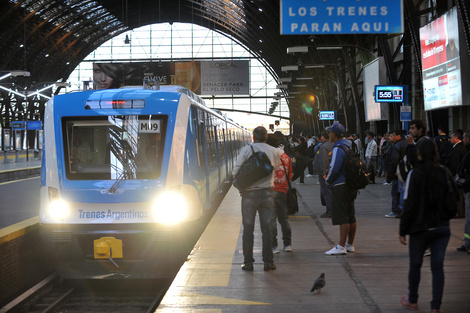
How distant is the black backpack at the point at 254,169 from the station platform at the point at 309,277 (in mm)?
967

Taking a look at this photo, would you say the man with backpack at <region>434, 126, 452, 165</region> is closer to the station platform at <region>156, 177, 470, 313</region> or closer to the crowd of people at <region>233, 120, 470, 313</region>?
the crowd of people at <region>233, 120, 470, 313</region>

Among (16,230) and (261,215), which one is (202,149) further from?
(261,215)

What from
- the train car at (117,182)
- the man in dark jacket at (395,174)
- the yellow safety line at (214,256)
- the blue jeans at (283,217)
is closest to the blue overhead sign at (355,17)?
the man in dark jacket at (395,174)

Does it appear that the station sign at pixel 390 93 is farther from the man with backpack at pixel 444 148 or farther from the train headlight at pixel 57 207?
the train headlight at pixel 57 207

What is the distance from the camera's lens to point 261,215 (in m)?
6.80

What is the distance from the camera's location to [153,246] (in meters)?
7.66

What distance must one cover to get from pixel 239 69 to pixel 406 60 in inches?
701

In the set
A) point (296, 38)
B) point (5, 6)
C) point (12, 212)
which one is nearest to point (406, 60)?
point (296, 38)

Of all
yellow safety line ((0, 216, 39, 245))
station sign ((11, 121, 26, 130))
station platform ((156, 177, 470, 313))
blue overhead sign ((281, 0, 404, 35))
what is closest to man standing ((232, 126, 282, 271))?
station platform ((156, 177, 470, 313))

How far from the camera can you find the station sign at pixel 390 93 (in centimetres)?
2073

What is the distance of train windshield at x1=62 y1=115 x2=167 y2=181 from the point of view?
801cm

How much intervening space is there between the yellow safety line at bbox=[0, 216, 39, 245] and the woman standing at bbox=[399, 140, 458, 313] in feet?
15.4

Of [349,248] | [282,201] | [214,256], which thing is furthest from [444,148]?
[214,256]

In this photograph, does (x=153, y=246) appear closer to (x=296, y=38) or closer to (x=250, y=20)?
(x=296, y=38)
